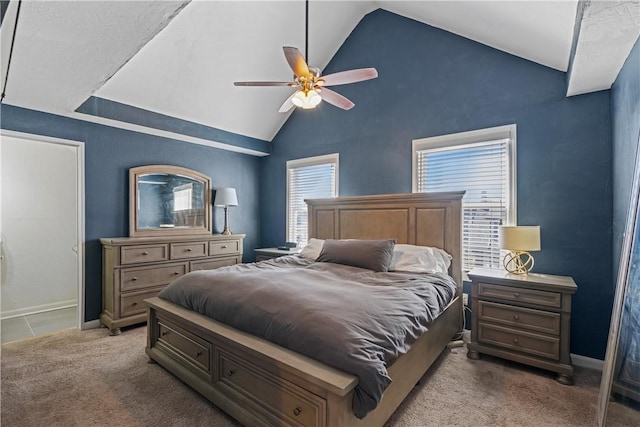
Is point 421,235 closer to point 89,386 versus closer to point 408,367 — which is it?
point 408,367

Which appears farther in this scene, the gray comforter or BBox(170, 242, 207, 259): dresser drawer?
BBox(170, 242, 207, 259): dresser drawer

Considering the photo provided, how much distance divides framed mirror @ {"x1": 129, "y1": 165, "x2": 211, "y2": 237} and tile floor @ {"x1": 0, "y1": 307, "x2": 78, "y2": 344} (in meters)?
1.31

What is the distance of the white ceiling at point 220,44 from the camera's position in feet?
6.06

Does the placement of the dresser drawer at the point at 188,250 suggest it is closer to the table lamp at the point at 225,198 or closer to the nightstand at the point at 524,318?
the table lamp at the point at 225,198

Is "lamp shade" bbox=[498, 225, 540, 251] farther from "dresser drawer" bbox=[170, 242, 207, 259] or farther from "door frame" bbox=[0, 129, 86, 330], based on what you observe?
"door frame" bbox=[0, 129, 86, 330]

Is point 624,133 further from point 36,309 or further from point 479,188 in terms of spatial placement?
point 36,309

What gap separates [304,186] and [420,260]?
2.44 m

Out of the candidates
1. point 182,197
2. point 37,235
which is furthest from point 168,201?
point 37,235

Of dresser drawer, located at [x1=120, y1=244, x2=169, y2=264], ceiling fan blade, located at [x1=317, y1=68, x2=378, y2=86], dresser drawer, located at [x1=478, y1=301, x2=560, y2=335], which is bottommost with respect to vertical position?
dresser drawer, located at [x1=478, y1=301, x2=560, y2=335]

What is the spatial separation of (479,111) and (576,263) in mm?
1733

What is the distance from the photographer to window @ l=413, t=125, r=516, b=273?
3.07 metres

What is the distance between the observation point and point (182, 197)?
173 inches

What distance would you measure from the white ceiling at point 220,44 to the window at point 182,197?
3.30ft

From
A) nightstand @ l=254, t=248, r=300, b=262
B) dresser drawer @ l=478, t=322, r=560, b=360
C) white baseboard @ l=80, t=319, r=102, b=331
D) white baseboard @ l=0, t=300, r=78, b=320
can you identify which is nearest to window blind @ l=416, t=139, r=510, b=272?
dresser drawer @ l=478, t=322, r=560, b=360
